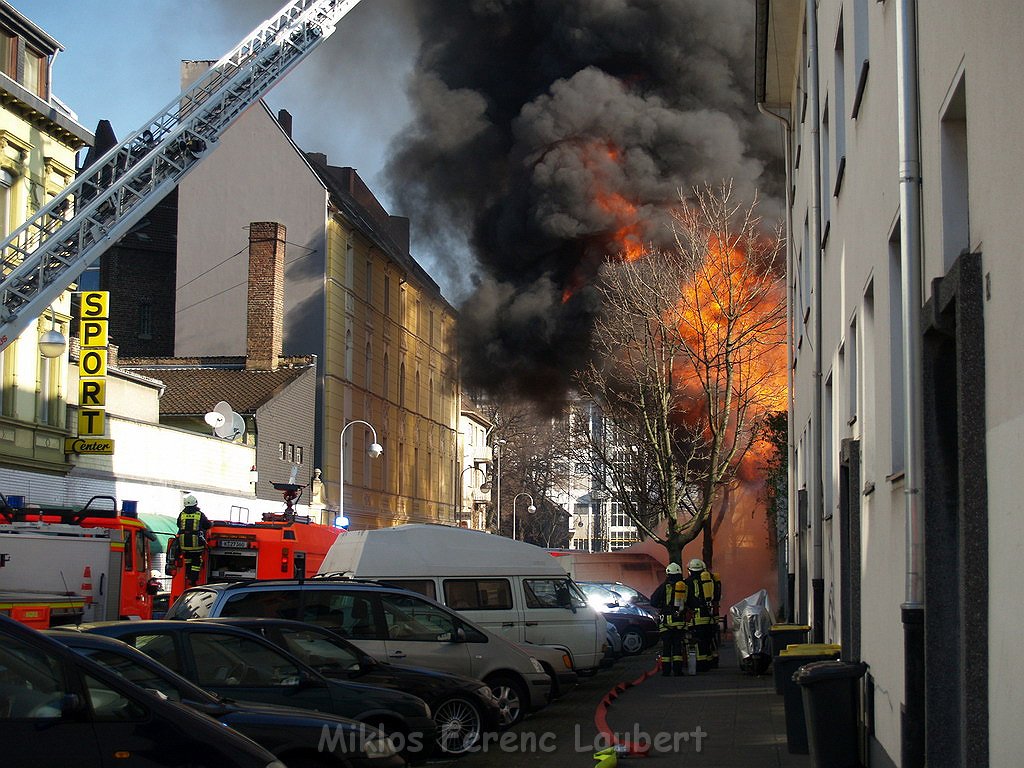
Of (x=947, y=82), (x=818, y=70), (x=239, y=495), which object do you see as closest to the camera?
(x=947, y=82)

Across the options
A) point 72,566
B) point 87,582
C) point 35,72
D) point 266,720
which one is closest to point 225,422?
point 35,72

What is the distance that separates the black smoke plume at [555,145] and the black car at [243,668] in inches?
914

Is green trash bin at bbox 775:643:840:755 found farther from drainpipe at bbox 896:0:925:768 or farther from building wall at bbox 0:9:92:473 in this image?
building wall at bbox 0:9:92:473

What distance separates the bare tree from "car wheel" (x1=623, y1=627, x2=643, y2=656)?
7.07 m

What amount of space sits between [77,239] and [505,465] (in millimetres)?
48509

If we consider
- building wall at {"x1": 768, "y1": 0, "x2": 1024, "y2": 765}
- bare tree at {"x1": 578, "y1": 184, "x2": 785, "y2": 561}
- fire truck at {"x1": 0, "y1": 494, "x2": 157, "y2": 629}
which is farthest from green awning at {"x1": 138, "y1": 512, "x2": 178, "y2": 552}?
building wall at {"x1": 768, "y1": 0, "x2": 1024, "y2": 765}

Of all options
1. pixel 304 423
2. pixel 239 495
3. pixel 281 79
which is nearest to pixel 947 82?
pixel 281 79

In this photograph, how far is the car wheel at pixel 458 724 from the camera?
11.0 m

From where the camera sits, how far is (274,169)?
142 ft

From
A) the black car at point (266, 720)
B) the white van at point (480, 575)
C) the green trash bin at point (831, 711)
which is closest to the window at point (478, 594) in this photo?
the white van at point (480, 575)

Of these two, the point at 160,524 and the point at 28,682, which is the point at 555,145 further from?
the point at 28,682

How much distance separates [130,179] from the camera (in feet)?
76.2

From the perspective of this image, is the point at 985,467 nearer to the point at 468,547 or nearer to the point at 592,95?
the point at 468,547

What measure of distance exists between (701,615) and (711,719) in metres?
6.06
